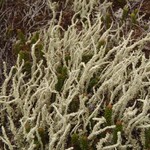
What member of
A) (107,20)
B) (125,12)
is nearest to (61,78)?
(107,20)

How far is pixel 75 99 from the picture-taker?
2211mm

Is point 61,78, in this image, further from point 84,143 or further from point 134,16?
point 134,16

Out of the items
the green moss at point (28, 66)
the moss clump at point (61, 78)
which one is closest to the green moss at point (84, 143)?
the moss clump at point (61, 78)

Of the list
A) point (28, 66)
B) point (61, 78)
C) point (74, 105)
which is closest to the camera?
point (74, 105)

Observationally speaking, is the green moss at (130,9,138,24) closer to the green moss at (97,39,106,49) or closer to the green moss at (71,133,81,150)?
the green moss at (97,39,106,49)

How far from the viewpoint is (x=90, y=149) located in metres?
2.00

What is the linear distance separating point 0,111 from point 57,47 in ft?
1.97

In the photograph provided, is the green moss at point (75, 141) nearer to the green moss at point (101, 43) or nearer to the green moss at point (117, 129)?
the green moss at point (117, 129)

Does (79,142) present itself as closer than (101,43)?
Yes

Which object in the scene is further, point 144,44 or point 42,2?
point 42,2

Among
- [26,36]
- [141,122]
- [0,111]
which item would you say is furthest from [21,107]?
[26,36]

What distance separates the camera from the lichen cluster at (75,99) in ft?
6.53

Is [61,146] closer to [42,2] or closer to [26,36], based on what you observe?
[26,36]

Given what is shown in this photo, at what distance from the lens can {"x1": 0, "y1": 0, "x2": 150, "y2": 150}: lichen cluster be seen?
1.99 meters
